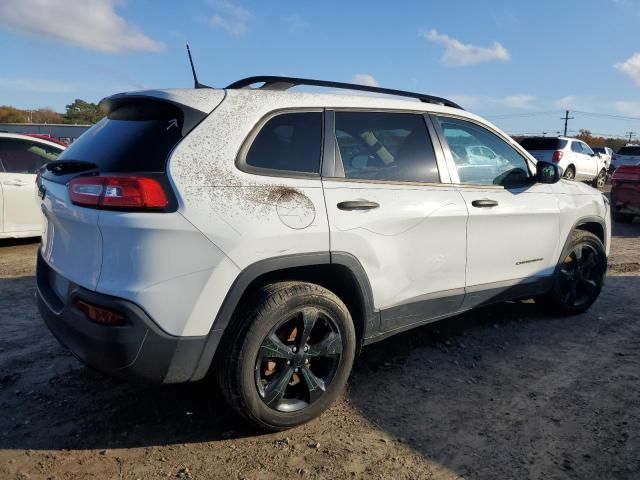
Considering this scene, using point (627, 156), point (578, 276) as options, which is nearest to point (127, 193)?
point (578, 276)

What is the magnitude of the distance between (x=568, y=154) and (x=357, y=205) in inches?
659

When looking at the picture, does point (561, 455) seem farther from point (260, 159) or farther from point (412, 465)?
point (260, 159)

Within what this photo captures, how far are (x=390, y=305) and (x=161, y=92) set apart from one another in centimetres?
177

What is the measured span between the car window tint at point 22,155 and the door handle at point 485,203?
5.75 meters

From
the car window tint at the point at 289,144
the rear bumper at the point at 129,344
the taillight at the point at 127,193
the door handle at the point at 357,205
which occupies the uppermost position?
the car window tint at the point at 289,144

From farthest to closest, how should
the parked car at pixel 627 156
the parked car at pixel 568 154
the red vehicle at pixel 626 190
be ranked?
the parked car at pixel 627 156, the parked car at pixel 568 154, the red vehicle at pixel 626 190

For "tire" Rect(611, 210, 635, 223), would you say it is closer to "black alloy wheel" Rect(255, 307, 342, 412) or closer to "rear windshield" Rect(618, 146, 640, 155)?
"black alloy wheel" Rect(255, 307, 342, 412)

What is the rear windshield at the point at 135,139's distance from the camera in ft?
8.34

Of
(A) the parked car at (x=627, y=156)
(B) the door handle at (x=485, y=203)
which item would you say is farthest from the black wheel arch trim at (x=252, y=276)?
(A) the parked car at (x=627, y=156)

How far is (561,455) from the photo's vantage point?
2719 mm

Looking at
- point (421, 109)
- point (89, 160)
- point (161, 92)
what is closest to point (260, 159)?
point (161, 92)

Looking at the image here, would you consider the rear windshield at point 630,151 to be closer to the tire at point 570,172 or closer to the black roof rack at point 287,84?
the tire at point 570,172

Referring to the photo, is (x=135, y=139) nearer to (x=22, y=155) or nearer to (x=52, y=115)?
(x=22, y=155)

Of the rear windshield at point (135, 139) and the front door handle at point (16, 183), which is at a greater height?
the rear windshield at point (135, 139)
